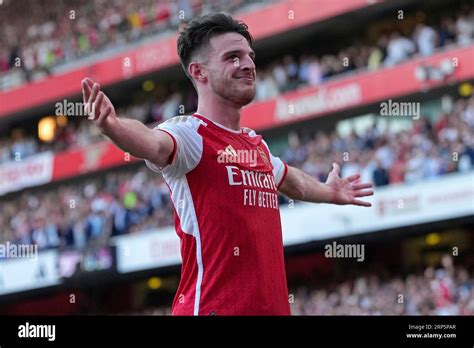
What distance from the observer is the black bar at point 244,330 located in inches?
237

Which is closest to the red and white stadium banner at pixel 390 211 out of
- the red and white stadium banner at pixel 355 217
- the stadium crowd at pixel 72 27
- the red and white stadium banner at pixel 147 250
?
the red and white stadium banner at pixel 355 217

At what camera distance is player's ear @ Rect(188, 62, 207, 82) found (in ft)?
19.1

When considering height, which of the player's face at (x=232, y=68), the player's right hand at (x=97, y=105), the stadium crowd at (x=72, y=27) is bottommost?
the player's right hand at (x=97, y=105)

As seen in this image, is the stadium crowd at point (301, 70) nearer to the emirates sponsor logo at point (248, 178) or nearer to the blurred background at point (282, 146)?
the blurred background at point (282, 146)

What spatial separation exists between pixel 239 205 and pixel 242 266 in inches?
12.1

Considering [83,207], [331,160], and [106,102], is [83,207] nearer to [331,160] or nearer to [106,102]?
[331,160]

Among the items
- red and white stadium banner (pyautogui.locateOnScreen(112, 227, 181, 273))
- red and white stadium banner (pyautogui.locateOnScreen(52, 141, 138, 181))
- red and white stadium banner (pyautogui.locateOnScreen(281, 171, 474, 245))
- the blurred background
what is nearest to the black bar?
the blurred background

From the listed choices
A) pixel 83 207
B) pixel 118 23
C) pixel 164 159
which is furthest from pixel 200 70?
pixel 118 23

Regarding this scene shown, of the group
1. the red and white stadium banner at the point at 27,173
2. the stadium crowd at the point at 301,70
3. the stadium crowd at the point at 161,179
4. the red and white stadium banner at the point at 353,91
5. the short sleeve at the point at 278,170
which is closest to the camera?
the short sleeve at the point at 278,170

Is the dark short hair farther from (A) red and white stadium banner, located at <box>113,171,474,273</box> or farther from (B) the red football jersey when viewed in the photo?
(A) red and white stadium banner, located at <box>113,171,474,273</box>

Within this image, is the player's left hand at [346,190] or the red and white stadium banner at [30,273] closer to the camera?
the player's left hand at [346,190]

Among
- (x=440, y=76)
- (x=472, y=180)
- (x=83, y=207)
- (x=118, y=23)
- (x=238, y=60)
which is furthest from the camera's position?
(x=118, y=23)

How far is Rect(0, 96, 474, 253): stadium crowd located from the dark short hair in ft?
38.1

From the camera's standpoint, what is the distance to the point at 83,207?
77.4ft
